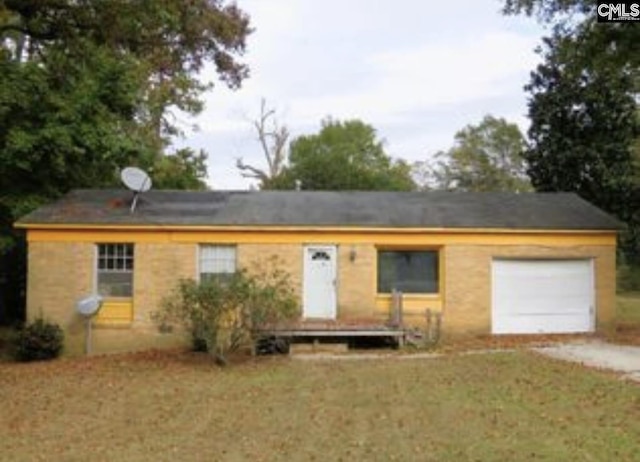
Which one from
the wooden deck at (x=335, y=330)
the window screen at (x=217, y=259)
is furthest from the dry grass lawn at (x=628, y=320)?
the window screen at (x=217, y=259)

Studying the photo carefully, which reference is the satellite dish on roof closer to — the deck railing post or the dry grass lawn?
the deck railing post

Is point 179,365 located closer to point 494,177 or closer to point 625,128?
point 625,128

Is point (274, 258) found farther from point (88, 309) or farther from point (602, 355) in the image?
point (602, 355)

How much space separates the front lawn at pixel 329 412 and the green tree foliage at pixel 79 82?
7574 millimetres

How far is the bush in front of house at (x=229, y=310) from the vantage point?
19875mm

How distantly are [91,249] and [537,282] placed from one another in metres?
12.6

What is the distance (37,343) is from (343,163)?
3519 cm

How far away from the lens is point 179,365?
20375mm

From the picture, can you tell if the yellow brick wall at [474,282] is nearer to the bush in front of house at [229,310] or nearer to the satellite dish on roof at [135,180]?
the bush in front of house at [229,310]

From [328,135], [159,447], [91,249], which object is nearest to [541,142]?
[91,249]

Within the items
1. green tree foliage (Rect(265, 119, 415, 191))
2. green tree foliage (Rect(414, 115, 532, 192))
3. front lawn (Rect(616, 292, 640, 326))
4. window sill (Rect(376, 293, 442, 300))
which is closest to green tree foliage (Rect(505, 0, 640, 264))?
front lawn (Rect(616, 292, 640, 326))

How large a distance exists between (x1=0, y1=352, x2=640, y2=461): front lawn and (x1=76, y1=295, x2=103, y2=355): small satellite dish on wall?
11.2 ft

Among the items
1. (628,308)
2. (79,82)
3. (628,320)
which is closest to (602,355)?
(628,320)

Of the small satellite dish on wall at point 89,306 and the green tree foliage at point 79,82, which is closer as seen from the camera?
the green tree foliage at point 79,82
